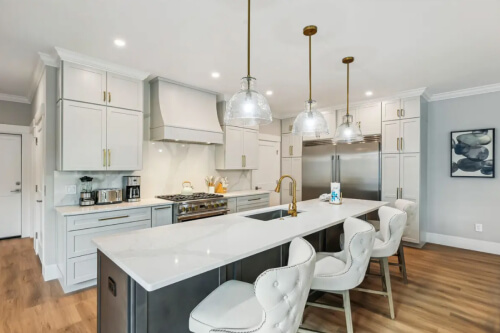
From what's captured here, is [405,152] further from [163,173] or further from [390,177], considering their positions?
[163,173]

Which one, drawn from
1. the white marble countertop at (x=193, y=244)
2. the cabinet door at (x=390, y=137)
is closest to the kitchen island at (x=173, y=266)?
the white marble countertop at (x=193, y=244)

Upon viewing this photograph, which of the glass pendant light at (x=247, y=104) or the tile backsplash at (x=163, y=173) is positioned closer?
the glass pendant light at (x=247, y=104)

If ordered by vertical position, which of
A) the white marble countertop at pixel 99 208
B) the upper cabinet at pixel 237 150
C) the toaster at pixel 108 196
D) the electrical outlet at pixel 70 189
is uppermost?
the upper cabinet at pixel 237 150

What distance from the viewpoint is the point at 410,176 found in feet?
14.1

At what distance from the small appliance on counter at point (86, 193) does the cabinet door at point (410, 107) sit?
15.6 feet

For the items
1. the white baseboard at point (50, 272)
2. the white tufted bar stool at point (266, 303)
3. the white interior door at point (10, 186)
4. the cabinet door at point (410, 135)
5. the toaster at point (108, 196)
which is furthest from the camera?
the white interior door at point (10, 186)

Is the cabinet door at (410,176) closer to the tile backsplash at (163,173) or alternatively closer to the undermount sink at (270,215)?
the undermount sink at (270,215)

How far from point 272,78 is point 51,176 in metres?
3.03

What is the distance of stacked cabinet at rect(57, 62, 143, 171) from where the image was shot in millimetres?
2920

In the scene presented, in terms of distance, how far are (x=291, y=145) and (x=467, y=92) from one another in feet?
10.3

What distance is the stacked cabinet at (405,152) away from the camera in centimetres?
424

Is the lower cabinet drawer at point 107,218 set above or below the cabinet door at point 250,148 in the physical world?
below

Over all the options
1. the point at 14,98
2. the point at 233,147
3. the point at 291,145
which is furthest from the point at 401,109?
the point at 14,98

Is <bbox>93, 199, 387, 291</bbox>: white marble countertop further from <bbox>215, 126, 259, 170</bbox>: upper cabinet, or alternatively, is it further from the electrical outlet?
<bbox>215, 126, 259, 170</bbox>: upper cabinet
